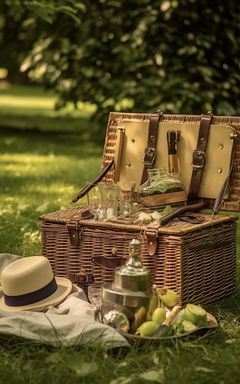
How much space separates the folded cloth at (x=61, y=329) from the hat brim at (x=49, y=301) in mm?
134

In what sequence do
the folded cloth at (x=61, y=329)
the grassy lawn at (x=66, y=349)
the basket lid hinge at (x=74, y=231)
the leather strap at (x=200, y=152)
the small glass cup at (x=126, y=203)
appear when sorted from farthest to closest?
the leather strap at (x=200, y=152) < the small glass cup at (x=126, y=203) < the basket lid hinge at (x=74, y=231) < the folded cloth at (x=61, y=329) < the grassy lawn at (x=66, y=349)

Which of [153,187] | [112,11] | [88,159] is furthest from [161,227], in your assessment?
[112,11]

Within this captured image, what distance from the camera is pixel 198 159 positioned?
4828 millimetres

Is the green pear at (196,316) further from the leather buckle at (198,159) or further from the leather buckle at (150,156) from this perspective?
the leather buckle at (150,156)

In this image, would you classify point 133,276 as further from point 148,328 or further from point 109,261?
point 109,261

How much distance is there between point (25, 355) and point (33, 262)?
2.00ft

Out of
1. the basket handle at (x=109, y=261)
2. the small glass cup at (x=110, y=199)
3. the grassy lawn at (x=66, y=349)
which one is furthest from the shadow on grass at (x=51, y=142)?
the basket handle at (x=109, y=261)

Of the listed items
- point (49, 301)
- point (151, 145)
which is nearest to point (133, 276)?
point (49, 301)

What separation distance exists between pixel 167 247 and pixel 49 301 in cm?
62

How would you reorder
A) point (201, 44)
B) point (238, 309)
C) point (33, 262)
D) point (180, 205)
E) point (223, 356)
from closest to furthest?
point (223, 356)
point (33, 262)
point (238, 309)
point (180, 205)
point (201, 44)

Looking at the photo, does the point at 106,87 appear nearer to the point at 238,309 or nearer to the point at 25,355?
the point at 238,309

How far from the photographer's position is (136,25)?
10.7 meters

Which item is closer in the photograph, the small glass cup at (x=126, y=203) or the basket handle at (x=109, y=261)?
the basket handle at (x=109, y=261)

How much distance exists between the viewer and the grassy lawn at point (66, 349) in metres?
3.45
